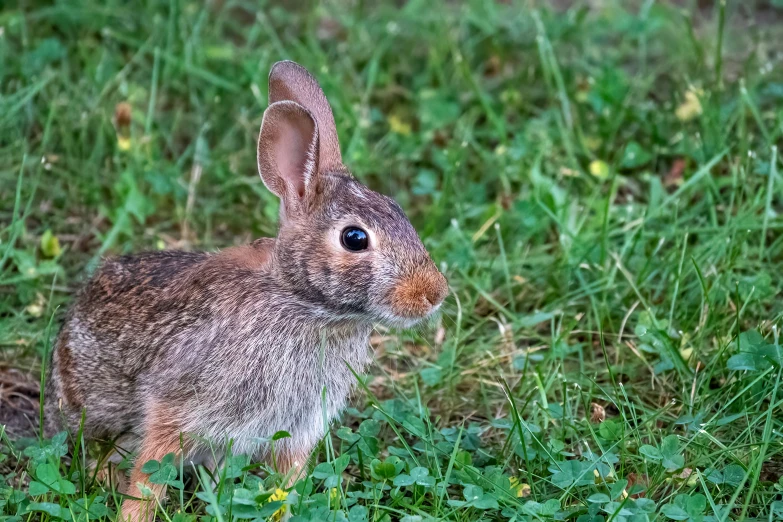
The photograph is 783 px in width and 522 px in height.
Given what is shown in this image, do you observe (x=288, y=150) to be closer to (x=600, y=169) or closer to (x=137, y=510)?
(x=137, y=510)

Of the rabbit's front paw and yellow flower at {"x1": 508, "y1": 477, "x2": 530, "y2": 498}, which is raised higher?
yellow flower at {"x1": 508, "y1": 477, "x2": 530, "y2": 498}

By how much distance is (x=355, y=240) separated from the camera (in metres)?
3.73

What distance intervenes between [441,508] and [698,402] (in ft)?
3.69

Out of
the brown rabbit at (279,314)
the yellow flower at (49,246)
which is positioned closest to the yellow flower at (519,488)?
the brown rabbit at (279,314)

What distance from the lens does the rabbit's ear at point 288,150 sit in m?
3.87

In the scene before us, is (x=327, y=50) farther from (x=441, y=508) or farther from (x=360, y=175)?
(x=441, y=508)

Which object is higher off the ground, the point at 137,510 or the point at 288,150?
the point at 288,150

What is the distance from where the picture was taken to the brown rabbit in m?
3.72

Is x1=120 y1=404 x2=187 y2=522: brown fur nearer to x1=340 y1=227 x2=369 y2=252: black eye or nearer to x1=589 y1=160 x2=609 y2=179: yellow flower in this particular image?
x1=340 y1=227 x2=369 y2=252: black eye

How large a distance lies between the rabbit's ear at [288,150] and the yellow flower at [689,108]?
2679 mm

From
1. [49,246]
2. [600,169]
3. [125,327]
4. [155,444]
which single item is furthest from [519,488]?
[49,246]

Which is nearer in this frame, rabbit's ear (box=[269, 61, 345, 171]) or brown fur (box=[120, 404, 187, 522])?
brown fur (box=[120, 404, 187, 522])

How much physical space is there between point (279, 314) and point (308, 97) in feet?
2.74

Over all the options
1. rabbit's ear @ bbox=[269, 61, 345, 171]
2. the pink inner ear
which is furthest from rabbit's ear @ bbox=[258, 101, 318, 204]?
rabbit's ear @ bbox=[269, 61, 345, 171]
